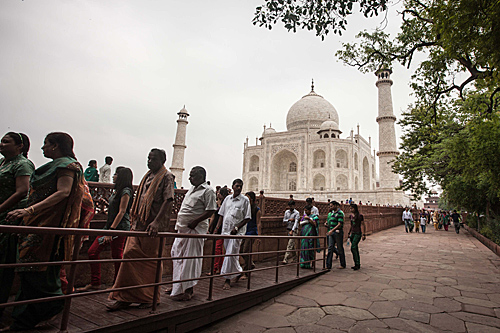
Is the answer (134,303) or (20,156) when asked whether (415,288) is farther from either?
(20,156)

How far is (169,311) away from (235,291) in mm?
979

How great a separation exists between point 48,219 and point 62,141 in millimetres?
616

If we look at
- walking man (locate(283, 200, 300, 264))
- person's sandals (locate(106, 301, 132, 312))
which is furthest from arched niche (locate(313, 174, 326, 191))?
person's sandals (locate(106, 301, 132, 312))

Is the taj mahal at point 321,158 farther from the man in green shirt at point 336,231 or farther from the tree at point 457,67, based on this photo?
the man in green shirt at point 336,231

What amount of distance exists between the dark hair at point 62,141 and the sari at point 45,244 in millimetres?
62

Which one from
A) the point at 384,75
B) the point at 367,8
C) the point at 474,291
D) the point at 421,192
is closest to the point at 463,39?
the point at 367,8

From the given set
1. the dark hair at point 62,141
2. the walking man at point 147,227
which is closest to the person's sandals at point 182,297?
the walking man at point 147,227

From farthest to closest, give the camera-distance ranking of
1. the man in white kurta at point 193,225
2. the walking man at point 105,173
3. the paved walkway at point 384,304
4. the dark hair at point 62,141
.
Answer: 1. the walking man at point 105,173
2. the man in white kurta at point 193,225
3. the paved walkway at point 384,304
4. the dark hair at point 62,141

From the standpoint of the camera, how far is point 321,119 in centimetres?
3547

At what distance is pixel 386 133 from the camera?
2352 centimetres

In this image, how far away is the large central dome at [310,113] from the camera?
116 feet

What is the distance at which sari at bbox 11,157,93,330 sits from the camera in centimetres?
188

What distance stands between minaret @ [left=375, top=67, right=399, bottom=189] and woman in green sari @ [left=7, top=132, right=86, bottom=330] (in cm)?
2429

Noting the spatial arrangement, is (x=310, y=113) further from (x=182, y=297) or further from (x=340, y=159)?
(x=182, y=297)
